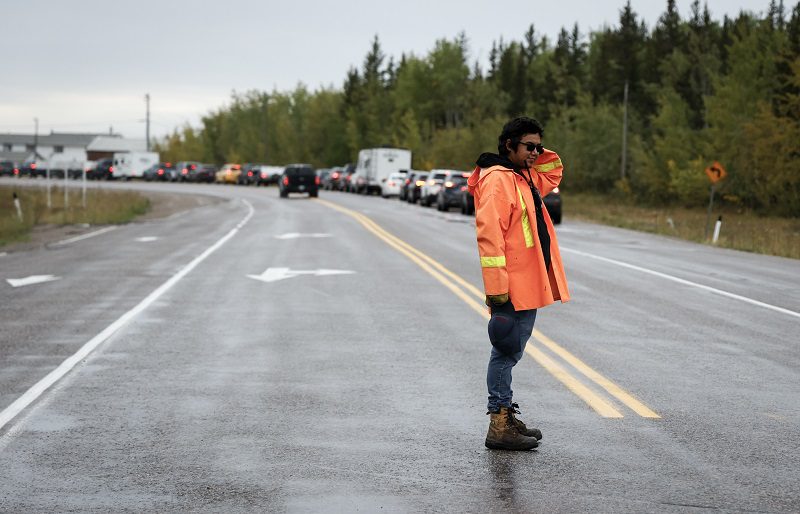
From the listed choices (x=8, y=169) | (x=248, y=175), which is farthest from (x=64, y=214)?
(x=8, y=169)

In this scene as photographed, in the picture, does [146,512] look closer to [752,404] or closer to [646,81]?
[752,404]

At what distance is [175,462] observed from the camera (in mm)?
5895

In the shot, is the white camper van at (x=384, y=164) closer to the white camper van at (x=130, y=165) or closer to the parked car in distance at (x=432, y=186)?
the parked car in distance at (x=432, y=186)

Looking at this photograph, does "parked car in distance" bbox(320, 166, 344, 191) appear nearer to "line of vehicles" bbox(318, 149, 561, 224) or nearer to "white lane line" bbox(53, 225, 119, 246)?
"line of vehicles" bbox(318, 149, 561, 224)

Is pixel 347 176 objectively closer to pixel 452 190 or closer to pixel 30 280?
pixel 452 190

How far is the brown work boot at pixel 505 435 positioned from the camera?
6.13 m

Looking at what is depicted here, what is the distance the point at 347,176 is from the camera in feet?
254

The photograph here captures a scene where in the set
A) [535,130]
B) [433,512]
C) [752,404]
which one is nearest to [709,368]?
[752,404]

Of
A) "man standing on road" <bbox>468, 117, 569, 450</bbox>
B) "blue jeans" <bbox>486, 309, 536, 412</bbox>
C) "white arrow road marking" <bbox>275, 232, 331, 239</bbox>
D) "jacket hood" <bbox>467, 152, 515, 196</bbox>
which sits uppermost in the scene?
"jacket hood" <bbox>467, 152, 515, 196</bbox>

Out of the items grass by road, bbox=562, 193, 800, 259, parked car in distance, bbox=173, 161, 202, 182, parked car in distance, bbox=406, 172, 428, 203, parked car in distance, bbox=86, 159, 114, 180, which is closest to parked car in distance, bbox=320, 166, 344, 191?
parked car in distance, bbox=173, 161, 202, 182

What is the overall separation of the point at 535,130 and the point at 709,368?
11.9ft

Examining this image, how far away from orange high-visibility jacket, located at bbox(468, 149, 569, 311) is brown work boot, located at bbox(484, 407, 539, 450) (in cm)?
64

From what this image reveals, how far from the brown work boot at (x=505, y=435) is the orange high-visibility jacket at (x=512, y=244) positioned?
2.09 feet

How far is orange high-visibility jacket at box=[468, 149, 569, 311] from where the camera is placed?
239 inches
